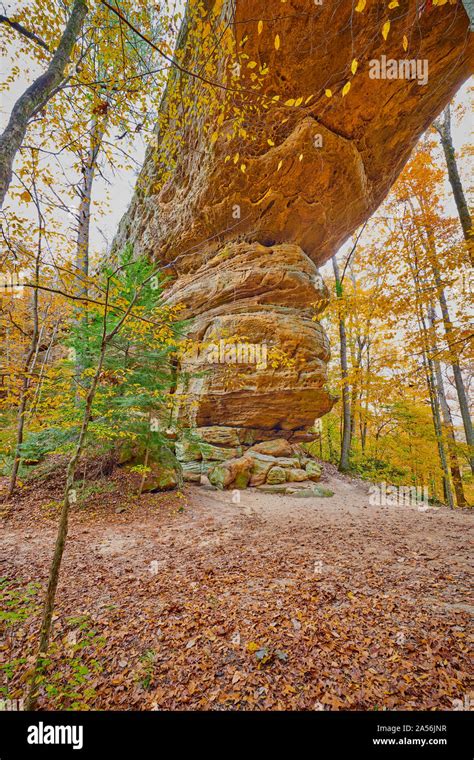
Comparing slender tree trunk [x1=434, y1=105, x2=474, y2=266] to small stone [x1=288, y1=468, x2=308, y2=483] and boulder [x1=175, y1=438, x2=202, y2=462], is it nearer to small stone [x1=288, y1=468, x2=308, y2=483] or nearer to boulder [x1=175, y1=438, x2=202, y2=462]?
small stone [x1=288, y1=468, x2=308, y2=483]

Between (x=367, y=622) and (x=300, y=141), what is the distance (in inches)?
474

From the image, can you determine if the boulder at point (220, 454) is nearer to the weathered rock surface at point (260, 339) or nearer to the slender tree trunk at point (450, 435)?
the weathered rock surface at point (260, 339)

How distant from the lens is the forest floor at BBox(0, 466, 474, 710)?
7.09ft

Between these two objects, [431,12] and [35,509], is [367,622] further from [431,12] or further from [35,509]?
[431,12]

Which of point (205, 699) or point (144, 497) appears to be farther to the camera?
point (144, 497)

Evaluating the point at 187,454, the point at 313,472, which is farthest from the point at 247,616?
the point at 313,472

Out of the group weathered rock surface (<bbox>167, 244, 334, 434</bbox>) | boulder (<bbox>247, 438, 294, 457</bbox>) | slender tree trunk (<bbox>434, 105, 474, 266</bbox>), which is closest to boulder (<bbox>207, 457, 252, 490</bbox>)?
boulder (<bbox>247, 438, 294, 457</bbox>)

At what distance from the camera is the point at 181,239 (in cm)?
1270

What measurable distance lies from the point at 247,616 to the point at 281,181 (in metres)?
12.7

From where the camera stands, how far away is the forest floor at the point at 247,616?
2.16 m

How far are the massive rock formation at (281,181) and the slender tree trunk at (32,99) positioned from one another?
4.41 m

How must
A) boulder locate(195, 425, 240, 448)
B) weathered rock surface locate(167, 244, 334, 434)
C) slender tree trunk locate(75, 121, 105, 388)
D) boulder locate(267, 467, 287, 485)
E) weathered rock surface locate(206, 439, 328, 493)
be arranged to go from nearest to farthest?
slender tree trunk locate(75, 121, 105, 388) → weathered rock surface locate(206, 439, 328, 493) → boulder locate(267, 467, 287, 485) → weathered rock surface locate(167, 244, 334, 434) → boulder locate(195, 425, 240, 448)

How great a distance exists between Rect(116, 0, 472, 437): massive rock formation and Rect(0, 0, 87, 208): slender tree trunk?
441 cm
